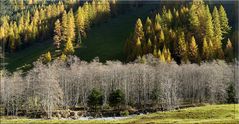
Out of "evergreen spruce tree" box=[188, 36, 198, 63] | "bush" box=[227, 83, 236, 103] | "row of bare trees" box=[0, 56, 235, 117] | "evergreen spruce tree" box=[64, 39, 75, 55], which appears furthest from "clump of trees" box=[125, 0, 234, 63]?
"bush" box=[227, 83, 236, 103]

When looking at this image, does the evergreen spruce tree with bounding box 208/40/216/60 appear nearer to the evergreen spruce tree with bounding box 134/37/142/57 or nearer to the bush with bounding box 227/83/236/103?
the evergreen spruce tree with bounding box 134/37/142/57

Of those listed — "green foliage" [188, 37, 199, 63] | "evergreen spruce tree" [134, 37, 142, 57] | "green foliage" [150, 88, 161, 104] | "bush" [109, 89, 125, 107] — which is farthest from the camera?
"evergreen spruce tree" [134, 37, 142, 57]

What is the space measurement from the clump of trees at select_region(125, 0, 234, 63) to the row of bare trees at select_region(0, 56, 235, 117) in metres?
20.5

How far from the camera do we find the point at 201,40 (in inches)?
6900

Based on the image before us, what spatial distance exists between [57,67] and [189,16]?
7525cm

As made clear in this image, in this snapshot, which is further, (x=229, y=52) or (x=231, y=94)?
(x=229, y=52)

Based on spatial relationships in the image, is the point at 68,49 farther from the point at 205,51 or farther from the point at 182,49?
the point at 205,51

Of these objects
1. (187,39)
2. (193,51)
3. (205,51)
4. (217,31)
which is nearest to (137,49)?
(187,39)

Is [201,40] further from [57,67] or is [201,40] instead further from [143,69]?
→ [57,67]

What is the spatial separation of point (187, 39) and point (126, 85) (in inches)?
2094

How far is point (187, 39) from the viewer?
583 ft

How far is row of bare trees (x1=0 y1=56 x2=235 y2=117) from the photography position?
122 metres

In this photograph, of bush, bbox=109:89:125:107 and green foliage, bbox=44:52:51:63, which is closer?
bush, bbox=109:89:125:107

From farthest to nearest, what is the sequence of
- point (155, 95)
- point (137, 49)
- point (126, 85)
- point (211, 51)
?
point (137, 49)
point (211, 51)
point (126, 85)
point (155, 95)
